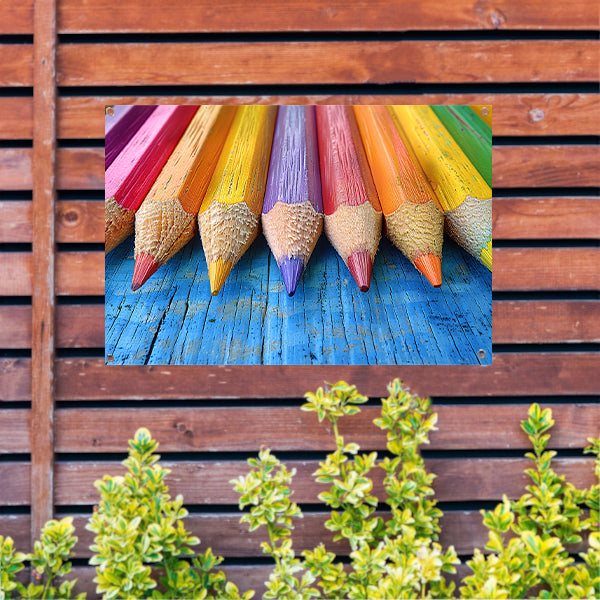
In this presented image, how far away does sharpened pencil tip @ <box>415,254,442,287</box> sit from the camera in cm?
174

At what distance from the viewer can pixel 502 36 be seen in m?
1.79

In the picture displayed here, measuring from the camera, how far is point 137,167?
180 centimetres

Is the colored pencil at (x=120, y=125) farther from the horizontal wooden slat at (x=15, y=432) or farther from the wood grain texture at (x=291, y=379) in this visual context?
the horizontal wooden slat at (x=15, y=432)

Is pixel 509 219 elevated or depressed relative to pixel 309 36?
depressed

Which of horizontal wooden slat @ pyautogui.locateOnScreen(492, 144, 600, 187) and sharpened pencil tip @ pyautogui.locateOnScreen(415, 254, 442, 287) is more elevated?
horizontal wooden slat @ pyautogui.locateOnScreen(492, 144, 600, 187)

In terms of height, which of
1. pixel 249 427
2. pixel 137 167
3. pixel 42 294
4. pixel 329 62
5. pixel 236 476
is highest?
pixel 329 62

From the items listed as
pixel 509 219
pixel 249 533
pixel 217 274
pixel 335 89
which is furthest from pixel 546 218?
pixel 249 533

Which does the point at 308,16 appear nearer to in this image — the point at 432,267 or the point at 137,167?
the point at 137,167

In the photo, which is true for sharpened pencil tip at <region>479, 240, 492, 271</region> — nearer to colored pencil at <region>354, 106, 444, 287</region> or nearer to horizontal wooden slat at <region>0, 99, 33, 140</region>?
colored pencil at <region>354, 106, 444, 287</region>

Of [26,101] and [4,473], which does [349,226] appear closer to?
[26,101]

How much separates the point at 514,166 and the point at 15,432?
1.90 meters

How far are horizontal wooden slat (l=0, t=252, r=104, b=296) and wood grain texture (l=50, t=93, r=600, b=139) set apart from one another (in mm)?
404

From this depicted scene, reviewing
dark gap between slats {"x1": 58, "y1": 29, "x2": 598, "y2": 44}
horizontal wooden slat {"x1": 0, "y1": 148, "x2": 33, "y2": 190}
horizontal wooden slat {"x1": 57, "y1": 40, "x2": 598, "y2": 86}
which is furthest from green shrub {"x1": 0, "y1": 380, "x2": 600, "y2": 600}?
dark gap between slats {"x1": 58, "y1": 29, "x2": 598, "y2": 44}

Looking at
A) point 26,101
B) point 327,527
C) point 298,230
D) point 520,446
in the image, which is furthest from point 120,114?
point 520,446
